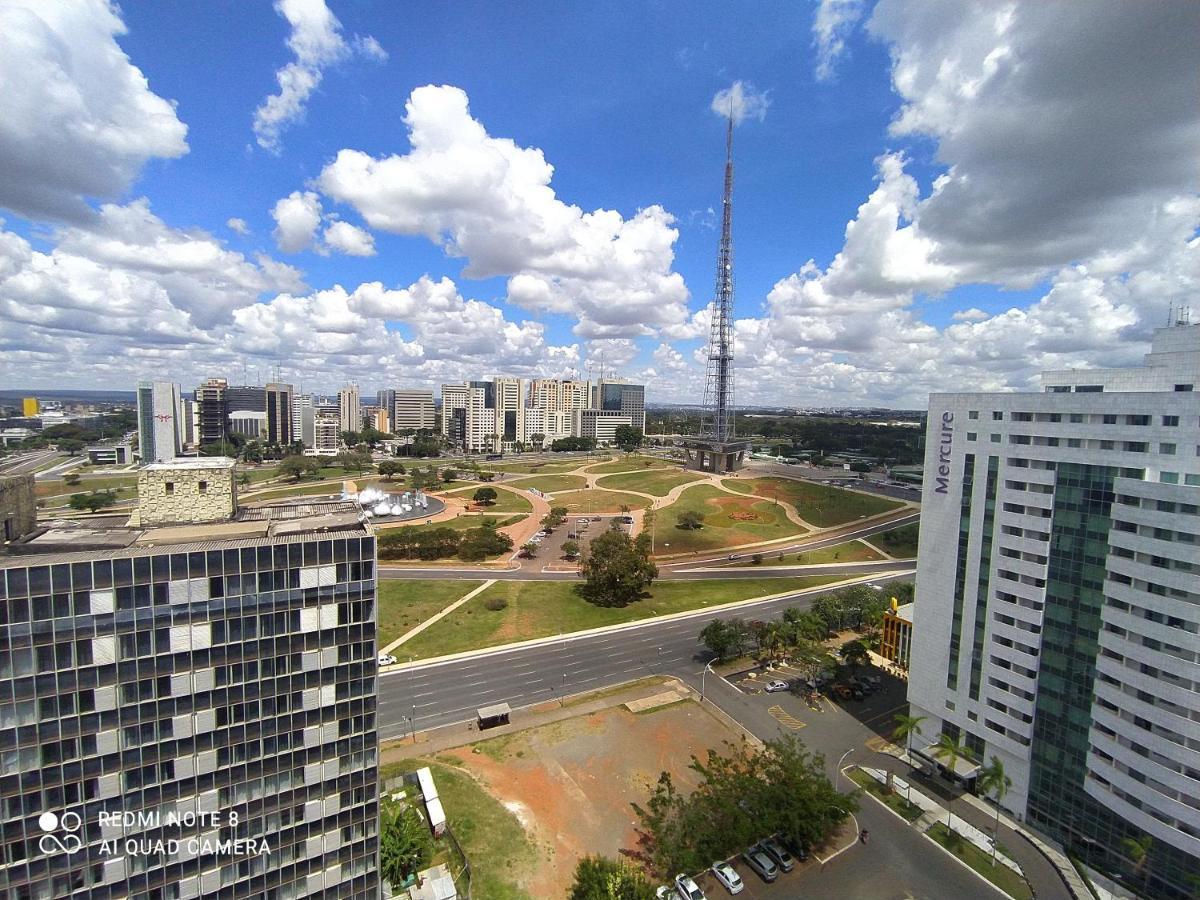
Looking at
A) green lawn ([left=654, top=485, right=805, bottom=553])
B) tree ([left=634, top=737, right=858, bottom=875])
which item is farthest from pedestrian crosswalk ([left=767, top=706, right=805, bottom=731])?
green lawn ([left=654, top=485, right=805, bottom=553])

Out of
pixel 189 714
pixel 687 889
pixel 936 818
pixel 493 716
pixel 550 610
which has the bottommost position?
pixel 936 818

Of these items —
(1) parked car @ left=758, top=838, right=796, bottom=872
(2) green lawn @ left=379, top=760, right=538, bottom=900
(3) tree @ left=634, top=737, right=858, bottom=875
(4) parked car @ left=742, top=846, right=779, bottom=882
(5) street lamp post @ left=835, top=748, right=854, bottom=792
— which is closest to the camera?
(2) green lawn @ left=379, top=760, right=538, bottom=900

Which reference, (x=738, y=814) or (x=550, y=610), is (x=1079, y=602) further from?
(x=550, y=610)

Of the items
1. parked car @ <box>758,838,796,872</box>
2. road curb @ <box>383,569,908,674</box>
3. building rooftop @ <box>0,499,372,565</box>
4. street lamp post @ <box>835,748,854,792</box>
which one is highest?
building rooftop @ <box>0,499,372,565</box>

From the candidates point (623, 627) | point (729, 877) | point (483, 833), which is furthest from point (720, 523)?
point (483, 833)

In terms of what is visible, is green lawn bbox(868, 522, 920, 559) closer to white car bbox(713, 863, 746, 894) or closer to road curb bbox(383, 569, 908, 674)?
road curb bbox(383, 569, 908, 674)

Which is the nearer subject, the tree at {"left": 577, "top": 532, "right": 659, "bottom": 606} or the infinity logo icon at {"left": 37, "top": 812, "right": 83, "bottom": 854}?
the infinity logo icon at {"left": 37, "top": 812, "right": 83, "bottom": 854}
